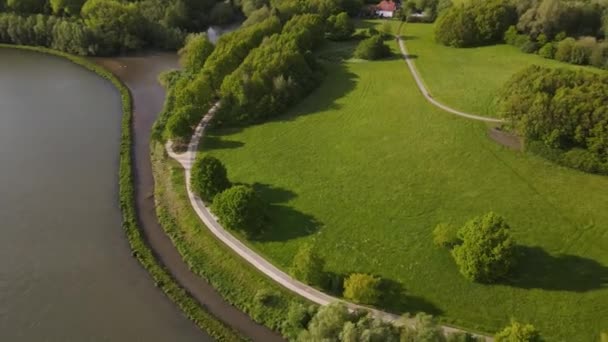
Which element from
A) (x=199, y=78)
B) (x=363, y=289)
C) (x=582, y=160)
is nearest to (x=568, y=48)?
(x=582, y=160)

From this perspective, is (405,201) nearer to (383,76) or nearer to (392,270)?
(392,270)

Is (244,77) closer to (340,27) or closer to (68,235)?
(68,235)

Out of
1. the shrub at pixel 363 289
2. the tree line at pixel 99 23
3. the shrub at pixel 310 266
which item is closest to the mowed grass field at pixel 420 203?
the shrub at pixel 363 289

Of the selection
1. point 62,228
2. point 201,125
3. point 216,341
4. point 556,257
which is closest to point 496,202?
point 556,257

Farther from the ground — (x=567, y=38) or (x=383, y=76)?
(x=567, y=38)

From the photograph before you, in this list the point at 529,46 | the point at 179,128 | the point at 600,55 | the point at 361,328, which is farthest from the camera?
the point at 529,46

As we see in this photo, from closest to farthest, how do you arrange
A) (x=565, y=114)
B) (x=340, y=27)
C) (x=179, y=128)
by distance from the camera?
(x=565, y=114) < (x=179, y=128) < (x=340, y=27)
